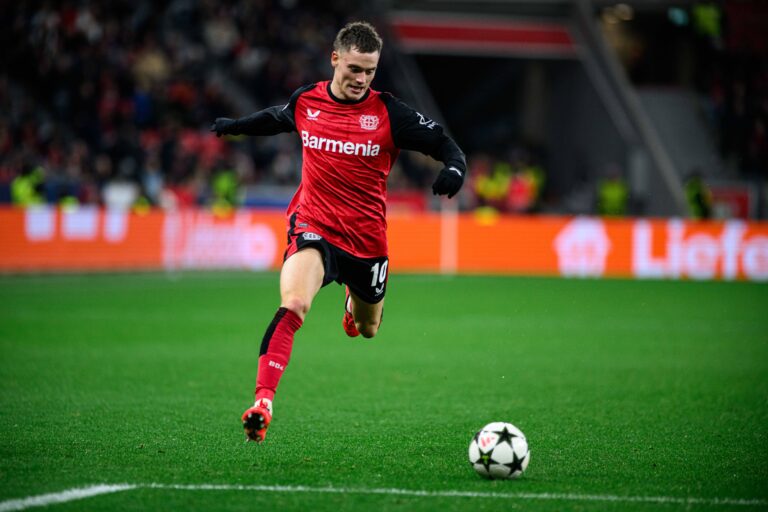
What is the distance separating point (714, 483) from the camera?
17.8ft

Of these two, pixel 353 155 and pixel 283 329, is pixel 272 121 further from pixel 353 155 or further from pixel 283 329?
pixel 283 329

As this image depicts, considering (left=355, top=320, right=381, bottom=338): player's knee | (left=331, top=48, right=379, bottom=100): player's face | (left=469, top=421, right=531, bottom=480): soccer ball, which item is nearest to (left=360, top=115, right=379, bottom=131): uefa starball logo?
(left=331, top=48, right=379, bottom=100): player's face

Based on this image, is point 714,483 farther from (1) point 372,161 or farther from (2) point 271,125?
(2) point 271,125

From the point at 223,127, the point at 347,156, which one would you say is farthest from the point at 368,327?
the point at 223,127

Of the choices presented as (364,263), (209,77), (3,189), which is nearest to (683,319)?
(364,263)

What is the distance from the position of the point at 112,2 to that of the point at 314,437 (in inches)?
841

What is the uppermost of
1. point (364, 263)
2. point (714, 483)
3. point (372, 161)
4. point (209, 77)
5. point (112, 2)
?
point (112, 2)

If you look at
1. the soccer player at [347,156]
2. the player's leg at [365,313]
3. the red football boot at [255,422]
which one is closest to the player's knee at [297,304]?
the soccer player at [347,156]

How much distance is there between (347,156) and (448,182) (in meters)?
0.73

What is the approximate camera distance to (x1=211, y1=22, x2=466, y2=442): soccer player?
6355mm

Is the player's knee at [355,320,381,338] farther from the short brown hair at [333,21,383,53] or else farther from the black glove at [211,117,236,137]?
the short brown hair at [333,21,383,53]

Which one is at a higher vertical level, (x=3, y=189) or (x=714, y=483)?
(x=3, y=189)

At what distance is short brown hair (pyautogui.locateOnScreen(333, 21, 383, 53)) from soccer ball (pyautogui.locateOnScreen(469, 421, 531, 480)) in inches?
91.1

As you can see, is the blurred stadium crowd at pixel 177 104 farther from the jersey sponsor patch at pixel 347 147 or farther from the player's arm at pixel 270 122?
the jersey sponsor patch at pixel 347 147
